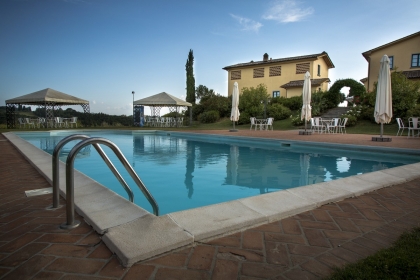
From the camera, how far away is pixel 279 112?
2002cm

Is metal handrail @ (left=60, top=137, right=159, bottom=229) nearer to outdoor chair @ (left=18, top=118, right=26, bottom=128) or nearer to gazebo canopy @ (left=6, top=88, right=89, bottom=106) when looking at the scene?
gazebo canopy @ (left=6, top=88, right=89, bottom=106)

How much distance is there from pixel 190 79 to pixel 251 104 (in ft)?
39.1

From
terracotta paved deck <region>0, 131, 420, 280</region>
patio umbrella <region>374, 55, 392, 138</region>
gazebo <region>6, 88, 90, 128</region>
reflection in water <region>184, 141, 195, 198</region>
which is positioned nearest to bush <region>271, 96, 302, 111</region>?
patio umbrella <region>374, 55, 392, 138</region>

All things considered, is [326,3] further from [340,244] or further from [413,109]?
[340,244]

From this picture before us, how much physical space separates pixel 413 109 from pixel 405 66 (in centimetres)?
1216

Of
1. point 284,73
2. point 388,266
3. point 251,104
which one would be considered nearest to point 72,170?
point 388,266

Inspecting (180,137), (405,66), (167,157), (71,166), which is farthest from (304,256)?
(405,66)

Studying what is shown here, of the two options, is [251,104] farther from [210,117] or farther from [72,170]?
[72,170]

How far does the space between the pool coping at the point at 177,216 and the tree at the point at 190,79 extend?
27.5 m

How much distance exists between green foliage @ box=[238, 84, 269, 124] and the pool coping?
58.1ft

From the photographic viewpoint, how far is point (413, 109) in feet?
41.9

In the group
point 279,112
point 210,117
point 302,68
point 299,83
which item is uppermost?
point 302,68

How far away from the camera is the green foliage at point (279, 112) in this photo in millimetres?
20000

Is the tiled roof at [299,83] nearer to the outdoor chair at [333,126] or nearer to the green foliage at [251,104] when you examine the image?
the green foliage at [251,104]
